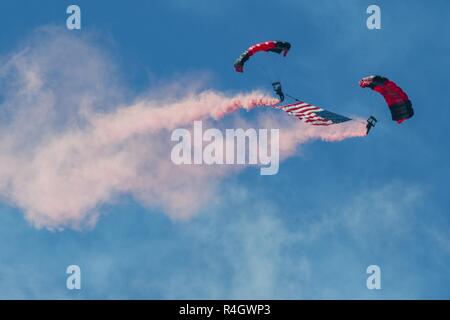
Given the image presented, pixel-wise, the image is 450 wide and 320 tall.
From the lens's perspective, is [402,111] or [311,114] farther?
[311,114]

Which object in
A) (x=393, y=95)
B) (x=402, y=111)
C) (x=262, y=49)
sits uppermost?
(x=262, y=49)

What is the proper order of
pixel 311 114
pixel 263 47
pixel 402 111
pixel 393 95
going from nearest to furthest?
pixel 393 95, pixel 402 111, pixel 263 47, pixel 311 114

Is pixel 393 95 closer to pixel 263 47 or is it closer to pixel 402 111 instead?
pixel 402 111

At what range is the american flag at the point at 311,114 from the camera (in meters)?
132

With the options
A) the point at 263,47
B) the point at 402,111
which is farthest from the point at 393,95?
the point at 263,47

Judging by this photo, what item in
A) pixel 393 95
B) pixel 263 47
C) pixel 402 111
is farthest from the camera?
pixel 263 47

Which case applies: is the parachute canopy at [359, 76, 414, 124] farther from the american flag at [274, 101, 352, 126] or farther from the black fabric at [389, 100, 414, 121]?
the american flag at [274, 101, 352, 126]

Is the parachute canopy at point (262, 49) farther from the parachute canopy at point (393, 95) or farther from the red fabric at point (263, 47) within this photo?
the parachute canopy at point (393, 95)

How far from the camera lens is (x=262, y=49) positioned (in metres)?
126

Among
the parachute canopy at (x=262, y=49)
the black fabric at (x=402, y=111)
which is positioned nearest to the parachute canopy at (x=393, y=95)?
the black fabric at (x=402, y=111)

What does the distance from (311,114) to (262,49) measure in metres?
10.5

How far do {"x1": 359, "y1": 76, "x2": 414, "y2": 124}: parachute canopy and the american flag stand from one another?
7.45m
